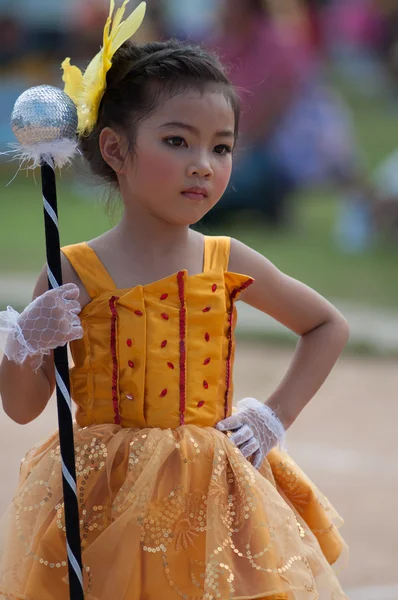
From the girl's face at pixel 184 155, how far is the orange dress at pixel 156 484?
0.16 meters

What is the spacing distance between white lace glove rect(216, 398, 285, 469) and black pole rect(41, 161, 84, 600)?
366 mm

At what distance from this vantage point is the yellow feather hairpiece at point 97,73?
2508mm

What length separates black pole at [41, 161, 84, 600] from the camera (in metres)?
2.30

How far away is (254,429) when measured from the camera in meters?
2.60

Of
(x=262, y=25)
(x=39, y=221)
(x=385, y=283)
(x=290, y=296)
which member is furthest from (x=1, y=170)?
(x=290, y=296)

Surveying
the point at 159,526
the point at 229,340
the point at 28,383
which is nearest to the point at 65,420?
the point at 28,383

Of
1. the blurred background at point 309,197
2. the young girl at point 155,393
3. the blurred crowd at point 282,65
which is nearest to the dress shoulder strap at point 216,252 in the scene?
the young girl at point 155,393

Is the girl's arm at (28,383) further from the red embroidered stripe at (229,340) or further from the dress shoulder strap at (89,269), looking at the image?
the red embroidered stripe at (229,340)

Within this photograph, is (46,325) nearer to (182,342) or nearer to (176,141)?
(182,342)

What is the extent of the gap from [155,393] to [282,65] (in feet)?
36.1

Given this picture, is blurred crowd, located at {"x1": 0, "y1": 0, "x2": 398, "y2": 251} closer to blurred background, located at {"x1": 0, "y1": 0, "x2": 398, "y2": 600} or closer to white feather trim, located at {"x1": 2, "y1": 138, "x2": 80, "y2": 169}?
blurred background, located at {"x1": 0, "y1": 0, "x2": 398, "y2": 600}

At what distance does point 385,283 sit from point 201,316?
24.8 ft

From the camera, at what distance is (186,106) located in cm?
246

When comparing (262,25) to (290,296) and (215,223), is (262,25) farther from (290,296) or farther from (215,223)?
(290,296)
